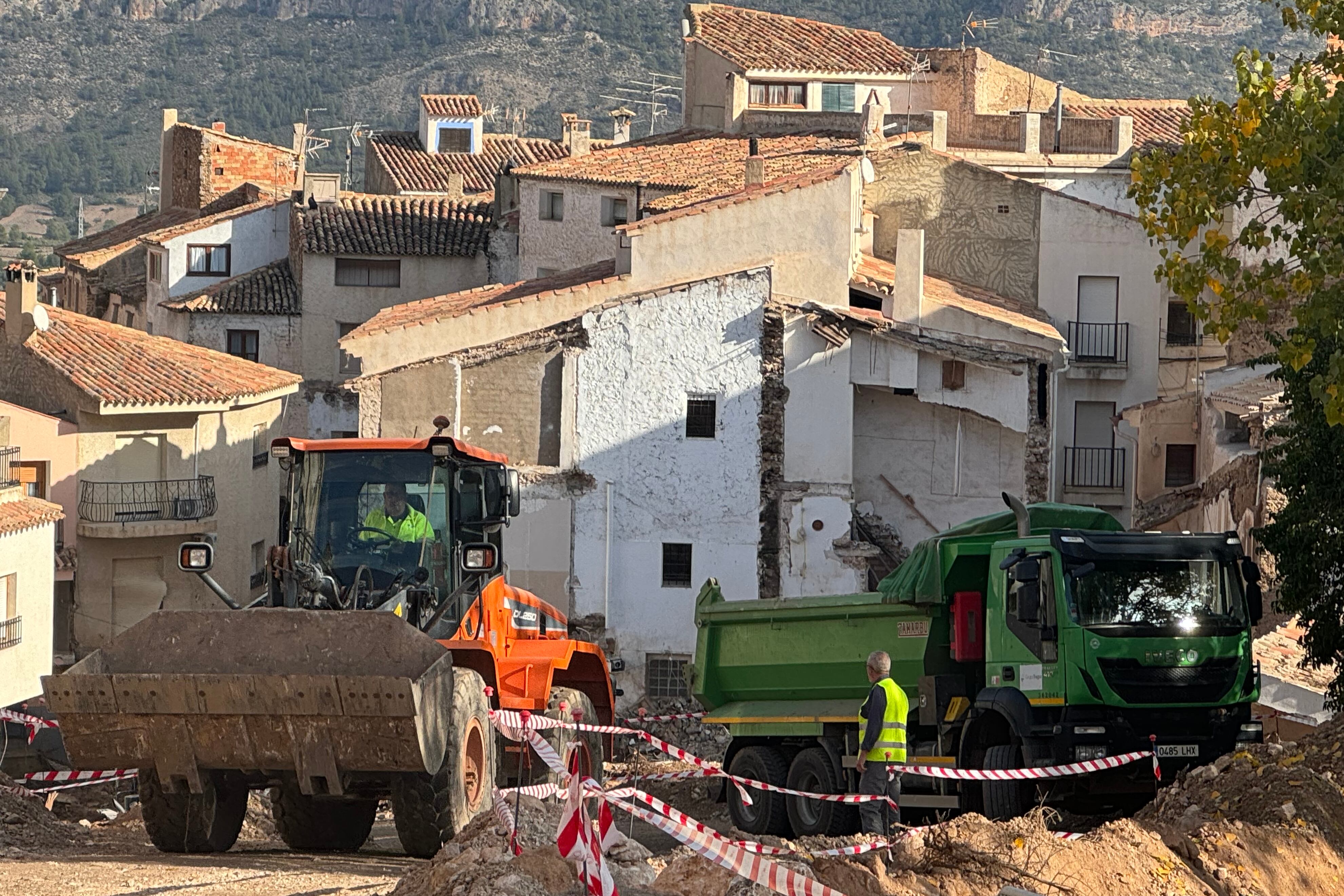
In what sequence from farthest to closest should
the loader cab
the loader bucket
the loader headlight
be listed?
the loader cab < the loader headlight < the loader bucket

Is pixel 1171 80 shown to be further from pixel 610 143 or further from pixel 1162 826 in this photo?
pixel 1162 826

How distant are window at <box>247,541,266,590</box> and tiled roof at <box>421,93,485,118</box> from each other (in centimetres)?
2239

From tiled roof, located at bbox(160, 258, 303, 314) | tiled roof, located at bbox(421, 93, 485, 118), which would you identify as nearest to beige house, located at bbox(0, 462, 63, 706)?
tiled roof, located at bbox(160, 258, 303, 314)

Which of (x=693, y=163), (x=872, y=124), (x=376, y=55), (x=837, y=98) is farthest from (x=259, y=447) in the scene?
(x=376, y=55)

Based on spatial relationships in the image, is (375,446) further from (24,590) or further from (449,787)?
(24,590)

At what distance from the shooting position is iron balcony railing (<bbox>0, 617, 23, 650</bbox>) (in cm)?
3319

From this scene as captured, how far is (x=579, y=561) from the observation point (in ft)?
108

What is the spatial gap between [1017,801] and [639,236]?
60.6 feet

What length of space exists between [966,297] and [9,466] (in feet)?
56.1

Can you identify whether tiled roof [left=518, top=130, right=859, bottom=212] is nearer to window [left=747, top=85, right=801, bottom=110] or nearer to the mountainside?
window [left=747, top=85, right=801, bottom=110]

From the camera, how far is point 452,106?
2571 inches

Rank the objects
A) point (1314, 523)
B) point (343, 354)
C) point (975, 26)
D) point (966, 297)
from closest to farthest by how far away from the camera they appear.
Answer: point (1314, 523)
point (966, 297)
point (343, 354)
point (975, 26)

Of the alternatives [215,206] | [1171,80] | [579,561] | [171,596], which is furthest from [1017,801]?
[1171,80]

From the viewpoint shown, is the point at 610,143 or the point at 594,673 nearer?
the point at 594,673
